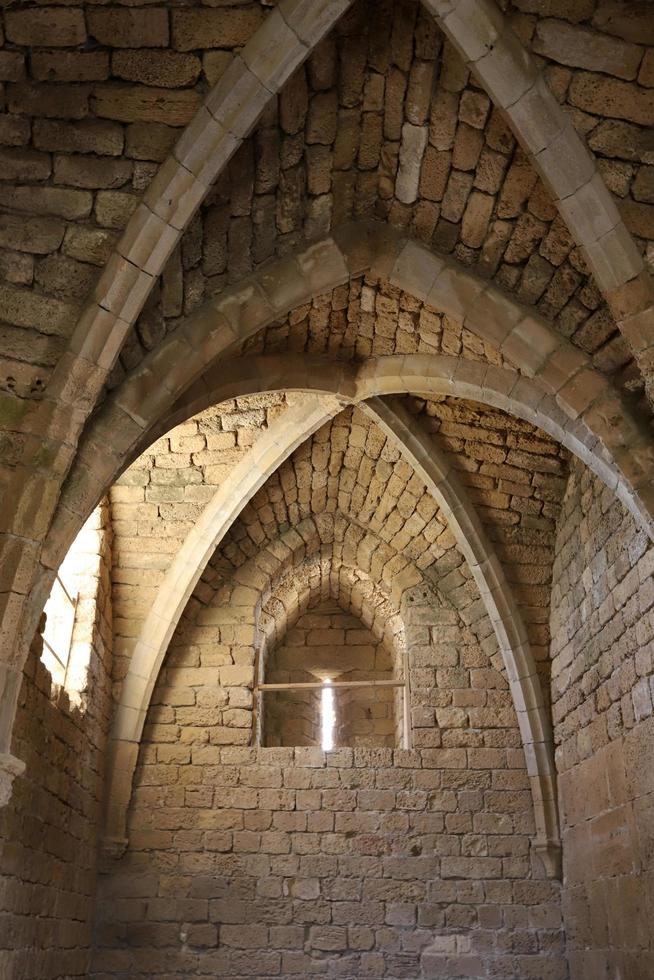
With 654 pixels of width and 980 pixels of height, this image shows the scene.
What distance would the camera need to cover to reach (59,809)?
17.2 ft

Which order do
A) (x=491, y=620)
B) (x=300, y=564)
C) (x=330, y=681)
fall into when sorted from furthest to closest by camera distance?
1. (x=330, y=681)
2. (x=300, y=564)
3. (x=491, y=620)

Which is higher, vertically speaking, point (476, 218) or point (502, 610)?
point (476, 218)

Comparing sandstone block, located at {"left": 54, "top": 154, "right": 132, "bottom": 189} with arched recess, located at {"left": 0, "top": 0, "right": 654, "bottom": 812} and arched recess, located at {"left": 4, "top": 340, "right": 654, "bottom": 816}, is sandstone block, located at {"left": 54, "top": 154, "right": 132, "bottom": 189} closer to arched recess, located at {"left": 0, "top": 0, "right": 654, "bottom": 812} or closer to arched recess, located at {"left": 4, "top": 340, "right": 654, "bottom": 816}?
arched recess, located at {"left": 0, "top": 0, "right": 654, "bottom": 812}

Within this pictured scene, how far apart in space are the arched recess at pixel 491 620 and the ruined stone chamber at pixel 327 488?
2 centimetres

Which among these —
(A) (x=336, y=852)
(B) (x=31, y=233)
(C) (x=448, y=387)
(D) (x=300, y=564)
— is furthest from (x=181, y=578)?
(B) (x=31, y=233)

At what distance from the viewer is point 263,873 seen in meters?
6.06

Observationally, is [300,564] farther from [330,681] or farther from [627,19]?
[627,19]

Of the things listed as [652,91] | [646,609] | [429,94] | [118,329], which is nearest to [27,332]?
[118,329]

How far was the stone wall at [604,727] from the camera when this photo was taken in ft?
15.1

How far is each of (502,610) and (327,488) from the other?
148 centimetres

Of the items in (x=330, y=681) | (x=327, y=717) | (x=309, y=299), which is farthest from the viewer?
(x=327, y=717)

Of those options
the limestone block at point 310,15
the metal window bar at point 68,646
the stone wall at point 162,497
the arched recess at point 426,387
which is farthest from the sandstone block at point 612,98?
the metal window bar at point 68,646

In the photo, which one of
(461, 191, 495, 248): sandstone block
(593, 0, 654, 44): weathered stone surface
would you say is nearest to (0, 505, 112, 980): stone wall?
(461, 191, 495, 248): sandstone block

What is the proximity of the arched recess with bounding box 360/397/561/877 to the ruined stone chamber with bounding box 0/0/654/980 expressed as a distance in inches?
0.9
